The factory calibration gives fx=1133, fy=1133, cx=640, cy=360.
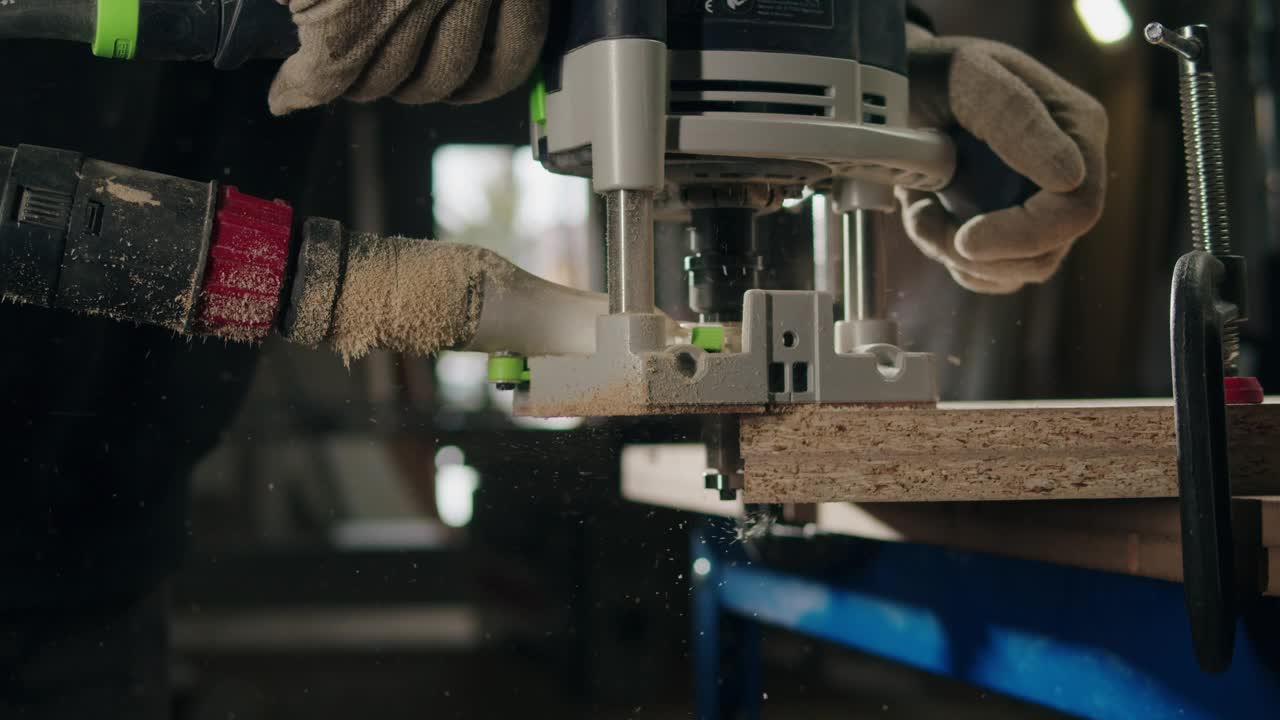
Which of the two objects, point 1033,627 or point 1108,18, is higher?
point 1108,18

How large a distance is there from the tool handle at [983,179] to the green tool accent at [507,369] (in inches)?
16.5

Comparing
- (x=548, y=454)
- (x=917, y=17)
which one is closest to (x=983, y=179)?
(x=917, y=17)

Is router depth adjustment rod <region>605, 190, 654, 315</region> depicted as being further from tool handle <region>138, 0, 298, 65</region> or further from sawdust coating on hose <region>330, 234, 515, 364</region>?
A: tool handle <region>138, 0, 298, 65</region>

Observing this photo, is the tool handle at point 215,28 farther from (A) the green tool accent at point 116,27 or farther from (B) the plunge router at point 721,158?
(B) the plunge router at point 721,158

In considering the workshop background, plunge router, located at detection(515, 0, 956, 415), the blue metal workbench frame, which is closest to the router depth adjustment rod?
plunge router, located at detection(515, 0, 956, 415)

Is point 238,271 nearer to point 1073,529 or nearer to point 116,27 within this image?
point 116,27

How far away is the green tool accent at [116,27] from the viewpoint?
2.57 feet

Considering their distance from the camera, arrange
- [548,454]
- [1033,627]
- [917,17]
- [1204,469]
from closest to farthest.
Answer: [1204,469]
[1033,627]
[917,17]
[548,454]

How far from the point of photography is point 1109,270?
132 inches

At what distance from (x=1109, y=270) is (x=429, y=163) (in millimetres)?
2263

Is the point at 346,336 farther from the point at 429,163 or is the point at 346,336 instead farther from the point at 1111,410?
the point at 429,163

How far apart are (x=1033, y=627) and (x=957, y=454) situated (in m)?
0.24

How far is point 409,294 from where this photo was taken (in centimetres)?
76

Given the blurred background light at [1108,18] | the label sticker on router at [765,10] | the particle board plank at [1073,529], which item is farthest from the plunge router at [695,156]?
the blurred background light at [1108,18]
